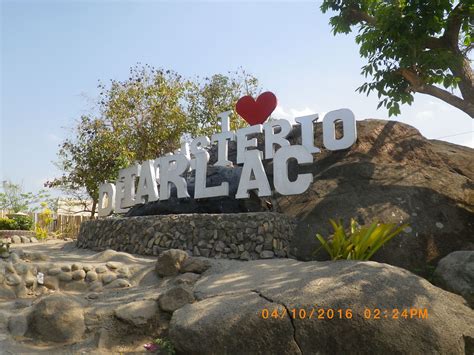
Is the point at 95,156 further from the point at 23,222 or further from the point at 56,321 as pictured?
the point at 56,321

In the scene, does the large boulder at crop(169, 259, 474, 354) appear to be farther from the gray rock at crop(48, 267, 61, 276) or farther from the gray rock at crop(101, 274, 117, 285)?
the gray rock at crop(48, 267, 61, 276)

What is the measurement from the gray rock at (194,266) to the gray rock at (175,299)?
123 centimetres

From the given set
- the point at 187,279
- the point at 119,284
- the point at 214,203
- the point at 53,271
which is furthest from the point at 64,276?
the point at 214,203

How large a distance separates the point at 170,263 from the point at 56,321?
2.11 metres

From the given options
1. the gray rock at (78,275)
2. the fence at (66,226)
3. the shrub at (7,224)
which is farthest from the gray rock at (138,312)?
the shrub at (7,224)

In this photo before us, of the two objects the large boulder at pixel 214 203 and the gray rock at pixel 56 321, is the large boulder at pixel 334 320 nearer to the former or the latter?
the gray rock at pixel 56 321

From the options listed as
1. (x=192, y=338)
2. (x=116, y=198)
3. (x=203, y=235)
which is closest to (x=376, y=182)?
(x=203, y=235)

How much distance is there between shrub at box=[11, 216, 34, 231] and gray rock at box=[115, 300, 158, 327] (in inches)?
554

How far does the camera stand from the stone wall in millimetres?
7828

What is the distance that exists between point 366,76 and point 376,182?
2.50 meters

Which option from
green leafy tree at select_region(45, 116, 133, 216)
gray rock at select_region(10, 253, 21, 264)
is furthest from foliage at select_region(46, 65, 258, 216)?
gray rock at select_region(10, 253, 21, 264)

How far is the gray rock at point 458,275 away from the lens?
223 inches

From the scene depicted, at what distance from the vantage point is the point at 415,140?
1021 cm
